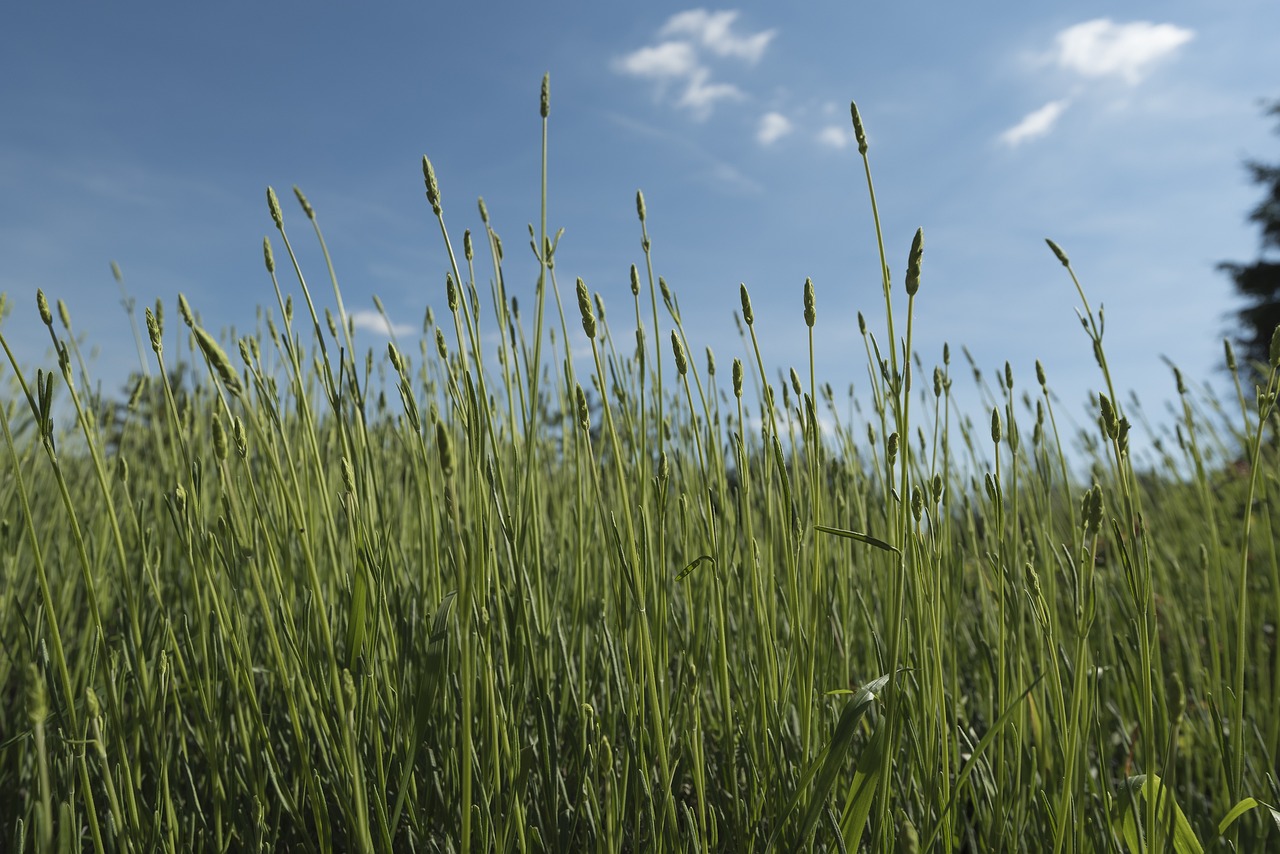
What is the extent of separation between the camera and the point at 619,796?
0.90 m

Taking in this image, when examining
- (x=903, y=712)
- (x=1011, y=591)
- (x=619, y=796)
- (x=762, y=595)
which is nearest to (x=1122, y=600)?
(x=1011, y=591)

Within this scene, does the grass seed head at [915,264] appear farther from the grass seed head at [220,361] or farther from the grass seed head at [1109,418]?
the grass seed head at [220,361]

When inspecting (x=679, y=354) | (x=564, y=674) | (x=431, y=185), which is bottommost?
(x=564, y=674)

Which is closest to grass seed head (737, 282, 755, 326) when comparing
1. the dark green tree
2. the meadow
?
the meadow

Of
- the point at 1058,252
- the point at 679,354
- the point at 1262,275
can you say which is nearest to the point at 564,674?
the point at 679,354

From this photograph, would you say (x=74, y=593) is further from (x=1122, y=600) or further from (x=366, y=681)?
(x=1122, y=600)

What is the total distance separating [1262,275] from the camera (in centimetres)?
1639

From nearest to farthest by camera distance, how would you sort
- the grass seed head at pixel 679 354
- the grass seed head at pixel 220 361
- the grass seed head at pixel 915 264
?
the grass seed head at pixel 220 361 → the grass seed head at pixel 915 264 → the grass seed head at pixel 679 354

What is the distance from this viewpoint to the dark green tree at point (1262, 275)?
1614cm

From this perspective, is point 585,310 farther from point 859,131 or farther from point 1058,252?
point 1058,252

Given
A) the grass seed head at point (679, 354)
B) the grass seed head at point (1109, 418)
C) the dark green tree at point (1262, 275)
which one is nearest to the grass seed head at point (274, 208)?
the grass seed head at point (679, 354)

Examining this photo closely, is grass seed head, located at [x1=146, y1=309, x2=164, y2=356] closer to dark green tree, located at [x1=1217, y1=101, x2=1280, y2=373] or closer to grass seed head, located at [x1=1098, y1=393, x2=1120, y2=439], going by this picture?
grass seed head, located at [x1=1098, y1=393, x2=1120, y2=439]

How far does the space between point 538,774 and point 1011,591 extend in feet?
2.22

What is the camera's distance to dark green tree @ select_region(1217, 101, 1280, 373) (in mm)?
16141
